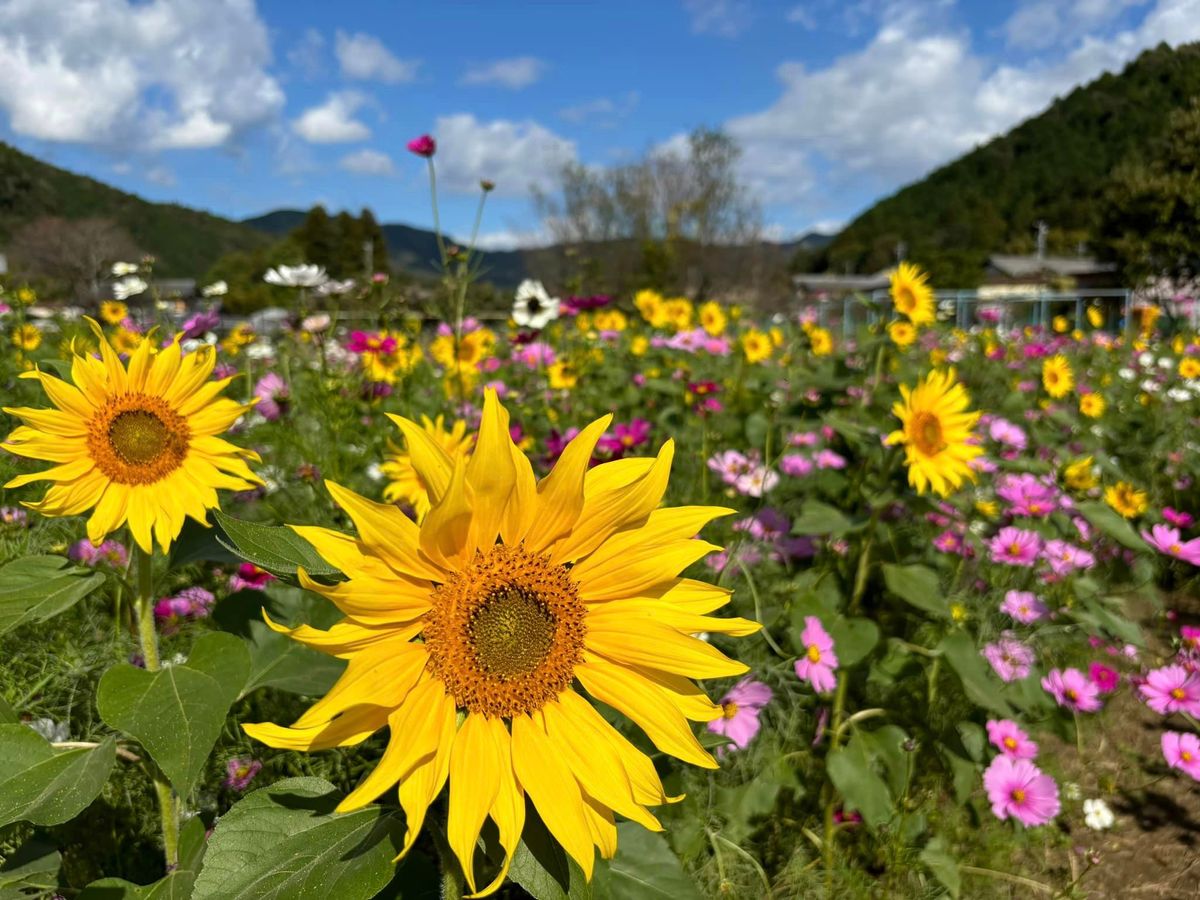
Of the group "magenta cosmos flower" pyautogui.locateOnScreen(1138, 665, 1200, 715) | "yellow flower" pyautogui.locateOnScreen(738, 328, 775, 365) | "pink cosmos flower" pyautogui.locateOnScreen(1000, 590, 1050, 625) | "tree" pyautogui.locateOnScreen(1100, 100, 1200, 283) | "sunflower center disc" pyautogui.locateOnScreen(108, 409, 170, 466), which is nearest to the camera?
"sunflower center disc" pyautogui.locateOnScreen(108, 409, 170, 466)

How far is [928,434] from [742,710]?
39.5 inches

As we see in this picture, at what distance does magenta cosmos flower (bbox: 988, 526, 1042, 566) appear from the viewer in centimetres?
263

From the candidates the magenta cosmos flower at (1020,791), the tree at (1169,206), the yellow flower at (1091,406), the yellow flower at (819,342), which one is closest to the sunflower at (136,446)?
the magenta cosmos flower at (1020,791)

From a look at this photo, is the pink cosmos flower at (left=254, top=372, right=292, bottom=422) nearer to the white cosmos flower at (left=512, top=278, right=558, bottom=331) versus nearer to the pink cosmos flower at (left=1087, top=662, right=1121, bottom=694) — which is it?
the white cosmos flower at (left=512, top=278, right=558, bottom=331)

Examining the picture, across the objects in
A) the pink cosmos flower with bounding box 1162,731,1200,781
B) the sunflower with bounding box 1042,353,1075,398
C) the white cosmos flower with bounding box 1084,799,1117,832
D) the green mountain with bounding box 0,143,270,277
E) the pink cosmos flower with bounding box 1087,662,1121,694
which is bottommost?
the white cosmos flower with bounding box 1084,799,1117,832

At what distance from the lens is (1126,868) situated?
7.14 feet

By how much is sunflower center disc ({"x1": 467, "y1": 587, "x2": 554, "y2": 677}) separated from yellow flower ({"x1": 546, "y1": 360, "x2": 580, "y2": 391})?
10.7ft

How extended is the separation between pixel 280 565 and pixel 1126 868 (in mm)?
2552

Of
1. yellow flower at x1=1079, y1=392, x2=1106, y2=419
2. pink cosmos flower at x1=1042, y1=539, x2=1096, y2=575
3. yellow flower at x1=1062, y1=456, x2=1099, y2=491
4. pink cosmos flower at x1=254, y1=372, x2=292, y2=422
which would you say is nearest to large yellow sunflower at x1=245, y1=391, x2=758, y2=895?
pink cosmos flower at x1=1042, y1=539, x2=1096, y2=575

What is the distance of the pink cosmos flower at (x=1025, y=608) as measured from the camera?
8.02 ft

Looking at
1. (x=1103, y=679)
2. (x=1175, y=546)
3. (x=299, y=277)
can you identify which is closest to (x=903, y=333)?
(x=1175, y=546)

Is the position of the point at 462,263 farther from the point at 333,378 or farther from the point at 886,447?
the point at 886,447

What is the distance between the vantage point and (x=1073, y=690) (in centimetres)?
230

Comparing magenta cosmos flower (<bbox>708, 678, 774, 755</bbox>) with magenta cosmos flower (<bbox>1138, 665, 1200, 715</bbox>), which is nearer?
magenta cosmos flower (<bbox>708, 678, 774, 755</bbox>)
